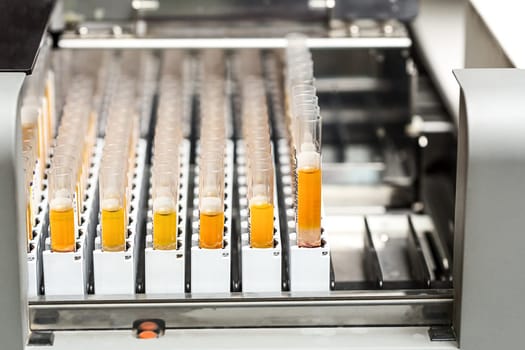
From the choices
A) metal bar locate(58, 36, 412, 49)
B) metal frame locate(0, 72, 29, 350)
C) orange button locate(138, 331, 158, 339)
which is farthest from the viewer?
metal bar locate(58, 36, 412, 49)

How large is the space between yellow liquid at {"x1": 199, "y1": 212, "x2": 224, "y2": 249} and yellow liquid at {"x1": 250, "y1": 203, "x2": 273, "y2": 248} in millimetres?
47

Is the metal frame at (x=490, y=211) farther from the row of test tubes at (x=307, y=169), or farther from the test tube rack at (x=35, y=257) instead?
the test tube rack at (x=35, y=257)

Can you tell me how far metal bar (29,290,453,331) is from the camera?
1940 millimetres

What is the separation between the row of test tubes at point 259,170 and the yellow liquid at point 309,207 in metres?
0.04

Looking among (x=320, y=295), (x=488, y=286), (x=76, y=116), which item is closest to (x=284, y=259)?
(x=320, y=295)

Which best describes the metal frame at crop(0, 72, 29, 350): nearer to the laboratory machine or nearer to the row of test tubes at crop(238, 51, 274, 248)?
the laboratory machine

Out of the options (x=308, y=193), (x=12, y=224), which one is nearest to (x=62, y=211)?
(x=12, y=224)

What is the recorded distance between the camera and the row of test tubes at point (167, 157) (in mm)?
1971

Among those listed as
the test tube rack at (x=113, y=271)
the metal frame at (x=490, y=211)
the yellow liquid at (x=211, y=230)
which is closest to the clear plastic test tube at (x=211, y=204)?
the yellow liquid at (x=211, y=230)

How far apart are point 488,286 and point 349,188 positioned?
2.26 feet

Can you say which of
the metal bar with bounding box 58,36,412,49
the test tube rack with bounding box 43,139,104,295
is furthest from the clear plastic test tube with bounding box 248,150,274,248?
the metal bar with bounding box 58,36,412,49

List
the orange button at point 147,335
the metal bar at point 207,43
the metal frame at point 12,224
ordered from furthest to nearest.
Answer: the metal bar at point 207,43, the orange button at point 147,335, the metal frame at point 12,224

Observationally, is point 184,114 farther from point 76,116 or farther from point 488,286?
point 488,286

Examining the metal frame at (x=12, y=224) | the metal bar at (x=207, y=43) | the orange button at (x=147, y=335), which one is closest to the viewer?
the metal frame at (x=12, y=224)
